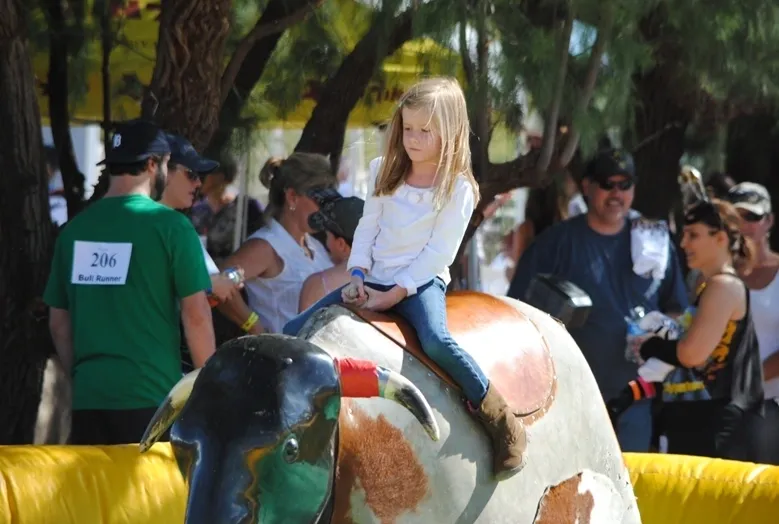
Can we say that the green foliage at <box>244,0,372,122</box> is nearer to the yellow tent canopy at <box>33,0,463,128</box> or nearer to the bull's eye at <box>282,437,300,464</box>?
the yellow tent canopy at <box>33,0,463,128</box>

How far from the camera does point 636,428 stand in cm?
659

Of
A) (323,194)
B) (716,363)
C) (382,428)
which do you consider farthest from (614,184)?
(382,428)

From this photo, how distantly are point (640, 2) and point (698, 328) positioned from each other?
146cm

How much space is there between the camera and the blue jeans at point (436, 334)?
3562 millimetres

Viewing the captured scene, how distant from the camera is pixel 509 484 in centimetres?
372

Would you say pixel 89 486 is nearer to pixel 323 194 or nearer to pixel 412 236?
pixel 412 236

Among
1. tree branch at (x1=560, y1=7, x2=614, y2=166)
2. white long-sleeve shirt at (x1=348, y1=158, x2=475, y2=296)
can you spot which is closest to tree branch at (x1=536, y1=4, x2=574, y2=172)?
tree branch at (x1=560, y1=7, x2=614, y2=166)

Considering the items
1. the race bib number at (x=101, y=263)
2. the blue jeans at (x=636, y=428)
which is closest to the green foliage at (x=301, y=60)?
the race bib number at (x=101, y=263)

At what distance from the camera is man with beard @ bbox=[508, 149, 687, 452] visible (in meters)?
6.84

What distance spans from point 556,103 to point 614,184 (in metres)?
1.28

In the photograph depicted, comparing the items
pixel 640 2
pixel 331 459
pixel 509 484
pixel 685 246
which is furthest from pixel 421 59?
pixel 331 459

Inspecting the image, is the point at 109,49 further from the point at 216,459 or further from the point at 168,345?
the point at 216,459

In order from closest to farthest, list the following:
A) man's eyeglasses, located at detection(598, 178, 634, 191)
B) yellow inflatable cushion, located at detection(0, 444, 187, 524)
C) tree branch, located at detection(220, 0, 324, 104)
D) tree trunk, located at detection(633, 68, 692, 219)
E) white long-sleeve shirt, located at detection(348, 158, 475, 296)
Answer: white long-sleeve shirt, located at detection(348, 158, 475, 296), yellow inflatable cushion, located at detection(0, 444, 187, 524), tree branch, located at detection(220, 0, 324, 104), man's eyeglasses, located at detection(598, 178, 634, 191), tree trunk, located at detection(633, 68, 692, 219)

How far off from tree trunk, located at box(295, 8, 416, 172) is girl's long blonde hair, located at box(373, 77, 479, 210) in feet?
7.36
